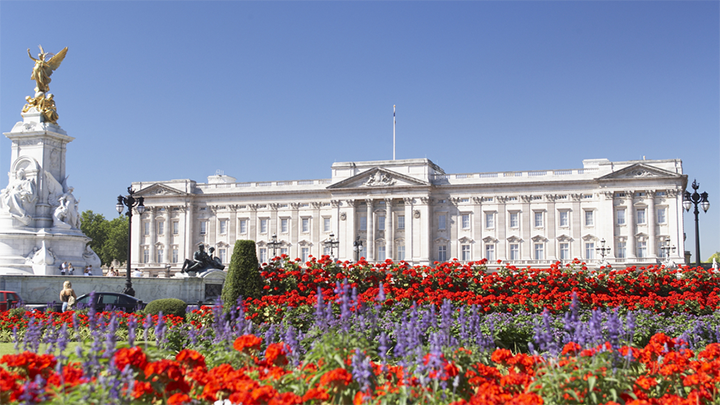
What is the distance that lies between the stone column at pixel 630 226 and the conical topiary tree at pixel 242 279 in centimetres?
5420

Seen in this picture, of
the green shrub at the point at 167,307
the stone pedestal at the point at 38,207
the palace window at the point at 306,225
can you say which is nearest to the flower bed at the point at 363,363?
the green shrub at the point at 167,307

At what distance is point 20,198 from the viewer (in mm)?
23797

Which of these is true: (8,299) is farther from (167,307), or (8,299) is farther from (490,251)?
(490,251)

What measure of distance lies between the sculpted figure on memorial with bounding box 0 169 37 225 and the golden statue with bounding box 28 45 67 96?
156 inches

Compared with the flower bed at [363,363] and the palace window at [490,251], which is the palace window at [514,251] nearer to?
the palace window at [490,251]

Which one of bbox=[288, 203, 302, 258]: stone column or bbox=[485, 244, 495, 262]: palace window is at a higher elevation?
bbox=[288, 203, 302, 258]: stone column

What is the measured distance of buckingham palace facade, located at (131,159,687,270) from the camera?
60.7m

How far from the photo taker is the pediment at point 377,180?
66500 millimetres

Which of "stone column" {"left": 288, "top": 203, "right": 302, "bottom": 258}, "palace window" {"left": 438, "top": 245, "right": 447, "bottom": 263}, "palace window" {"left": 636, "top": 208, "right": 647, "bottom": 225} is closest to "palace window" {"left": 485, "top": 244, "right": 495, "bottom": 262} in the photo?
"palace window" {"left": 438, "top": 245, "right": 447, "bottom": 263}

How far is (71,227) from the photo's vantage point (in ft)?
81.3

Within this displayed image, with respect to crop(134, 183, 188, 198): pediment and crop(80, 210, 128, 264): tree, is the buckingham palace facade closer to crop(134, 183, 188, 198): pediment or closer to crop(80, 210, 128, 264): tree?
crop(134, 183, 188, 198): pediment

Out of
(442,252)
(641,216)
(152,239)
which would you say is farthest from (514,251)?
(152,239)

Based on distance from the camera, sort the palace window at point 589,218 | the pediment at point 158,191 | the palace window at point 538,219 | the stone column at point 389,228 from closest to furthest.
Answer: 1. the palace window at point 589,218
2. the palace window at point 538,219
3. the stone column at point 389,228
4. the pediment at point 158,191

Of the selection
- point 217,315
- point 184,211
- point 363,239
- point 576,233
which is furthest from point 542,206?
point 217,315
